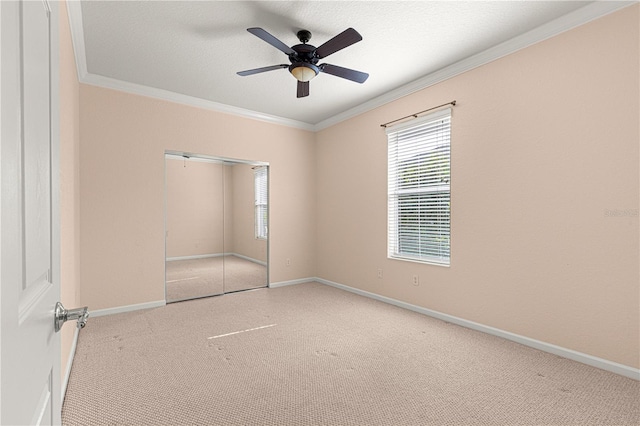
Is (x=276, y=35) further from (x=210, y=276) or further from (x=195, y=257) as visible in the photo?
(x=210, y=276)

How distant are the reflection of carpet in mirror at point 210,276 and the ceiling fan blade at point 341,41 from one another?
3.28 meters

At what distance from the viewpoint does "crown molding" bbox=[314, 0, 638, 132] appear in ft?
7.95

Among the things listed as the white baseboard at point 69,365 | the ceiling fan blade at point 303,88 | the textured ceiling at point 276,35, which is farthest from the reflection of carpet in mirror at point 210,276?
the ceiling fan blade at point 303,88

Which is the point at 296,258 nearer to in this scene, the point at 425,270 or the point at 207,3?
the point at 425,270

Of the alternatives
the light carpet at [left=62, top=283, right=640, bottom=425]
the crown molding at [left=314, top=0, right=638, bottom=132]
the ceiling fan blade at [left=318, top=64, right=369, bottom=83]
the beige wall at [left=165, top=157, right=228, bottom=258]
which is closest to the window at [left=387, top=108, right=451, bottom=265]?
the crown molding at [left=314, top=0, right=638, bottom=132]

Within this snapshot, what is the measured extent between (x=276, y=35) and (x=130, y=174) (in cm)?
247

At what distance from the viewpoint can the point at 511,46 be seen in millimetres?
2934

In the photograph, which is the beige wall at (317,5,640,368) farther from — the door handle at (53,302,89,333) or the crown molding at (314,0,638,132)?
the door handle at (53,302,89,333)

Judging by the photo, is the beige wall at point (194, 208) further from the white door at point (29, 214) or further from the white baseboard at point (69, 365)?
the white door at point (29, 214)

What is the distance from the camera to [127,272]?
12.6 ft

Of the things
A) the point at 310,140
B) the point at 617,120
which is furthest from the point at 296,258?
the point at 617,120

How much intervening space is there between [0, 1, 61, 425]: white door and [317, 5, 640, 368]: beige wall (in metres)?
3.27

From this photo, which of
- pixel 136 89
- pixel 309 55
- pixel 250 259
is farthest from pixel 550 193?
pixel 136 89

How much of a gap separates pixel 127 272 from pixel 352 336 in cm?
281
